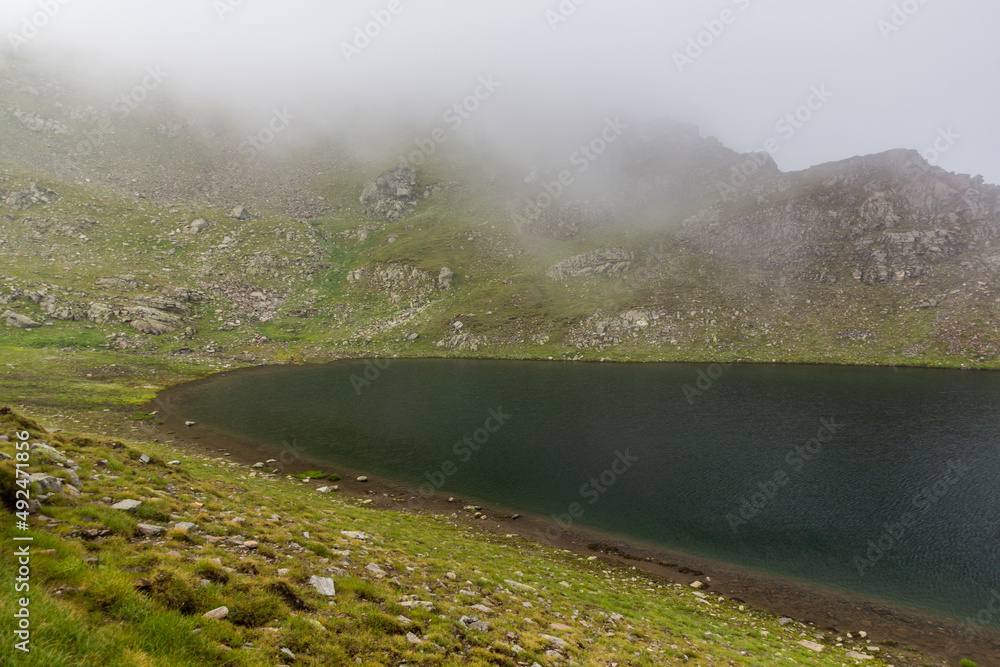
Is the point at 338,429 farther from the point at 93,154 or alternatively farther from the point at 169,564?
the point at 93,154

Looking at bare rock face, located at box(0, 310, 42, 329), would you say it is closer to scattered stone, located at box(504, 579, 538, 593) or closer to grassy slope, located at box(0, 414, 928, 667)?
grassy slope, located at box(0, 414, 928, 667)

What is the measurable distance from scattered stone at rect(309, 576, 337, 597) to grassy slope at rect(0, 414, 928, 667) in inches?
9.6

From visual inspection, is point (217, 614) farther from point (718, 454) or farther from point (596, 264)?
point (596, 264)

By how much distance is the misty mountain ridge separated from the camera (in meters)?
103

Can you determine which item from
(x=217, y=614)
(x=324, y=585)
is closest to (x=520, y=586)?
(x=324, y=585)

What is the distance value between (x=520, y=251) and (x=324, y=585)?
143m

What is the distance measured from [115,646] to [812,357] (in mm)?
123859

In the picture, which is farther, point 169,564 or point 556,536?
point 556,536

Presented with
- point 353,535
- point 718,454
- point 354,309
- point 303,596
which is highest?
point 354,309

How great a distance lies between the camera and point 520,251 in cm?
14875

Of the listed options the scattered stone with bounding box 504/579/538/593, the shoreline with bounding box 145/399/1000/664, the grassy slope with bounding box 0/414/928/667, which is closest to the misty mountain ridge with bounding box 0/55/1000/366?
the shoreline with bounding box 145/399/1000/664

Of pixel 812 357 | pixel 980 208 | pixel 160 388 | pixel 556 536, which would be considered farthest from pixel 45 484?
pixel 980 208

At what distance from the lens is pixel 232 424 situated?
50.6 meters

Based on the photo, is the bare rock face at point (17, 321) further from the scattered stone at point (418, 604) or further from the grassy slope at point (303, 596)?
the scattered stone at point (418, 604)
